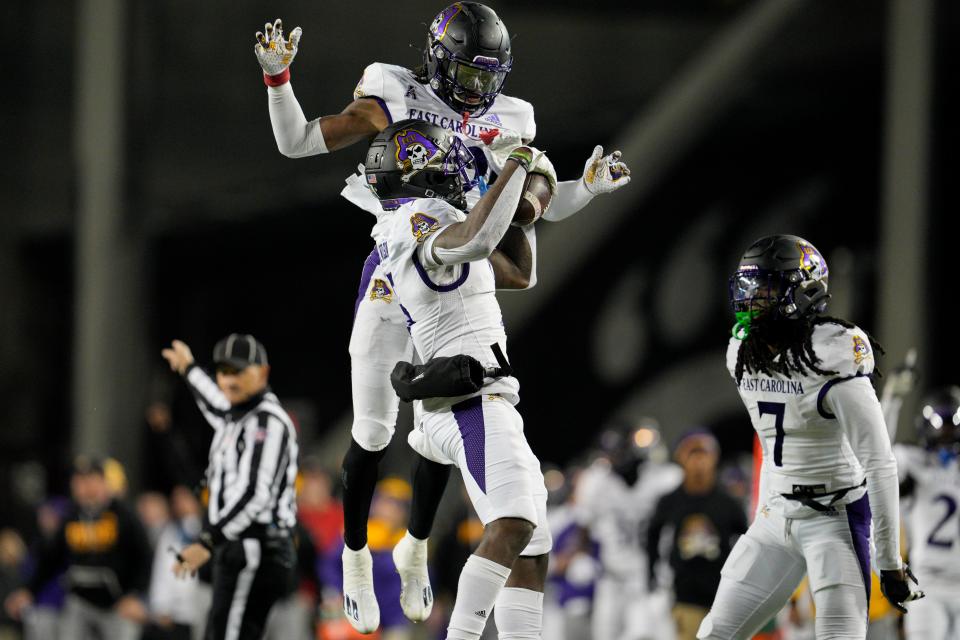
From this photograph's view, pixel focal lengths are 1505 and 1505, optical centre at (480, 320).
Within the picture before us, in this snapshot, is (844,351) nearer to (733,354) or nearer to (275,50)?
(733,354)

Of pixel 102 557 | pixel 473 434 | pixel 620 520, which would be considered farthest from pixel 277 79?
pixel 620 520

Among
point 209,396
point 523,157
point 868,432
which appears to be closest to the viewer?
point 523,157

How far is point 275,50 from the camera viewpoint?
18.0 ft

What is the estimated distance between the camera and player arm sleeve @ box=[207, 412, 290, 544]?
6.95 m

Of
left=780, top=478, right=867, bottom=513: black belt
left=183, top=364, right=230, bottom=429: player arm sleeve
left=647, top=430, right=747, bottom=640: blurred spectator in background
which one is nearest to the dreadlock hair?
left=780, top=478, right=867, bottom=513: black belt

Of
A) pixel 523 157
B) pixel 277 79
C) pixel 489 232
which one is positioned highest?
pixel 277 79

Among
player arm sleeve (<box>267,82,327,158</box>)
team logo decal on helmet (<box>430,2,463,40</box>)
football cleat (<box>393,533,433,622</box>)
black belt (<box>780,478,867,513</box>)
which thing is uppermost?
team logo decal on helmet (<box>430,2,463,40</box>)

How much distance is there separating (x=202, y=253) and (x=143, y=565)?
827cm

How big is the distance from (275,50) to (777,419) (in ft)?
7.37

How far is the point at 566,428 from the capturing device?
1762 centimetres

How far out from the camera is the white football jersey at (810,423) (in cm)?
519

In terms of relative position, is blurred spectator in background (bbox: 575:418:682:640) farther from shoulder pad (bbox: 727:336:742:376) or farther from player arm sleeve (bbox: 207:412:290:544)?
shoulder pad (bbox: 727:336:742:376)

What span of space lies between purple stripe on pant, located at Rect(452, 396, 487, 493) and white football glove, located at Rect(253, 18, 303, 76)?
1.43 metres

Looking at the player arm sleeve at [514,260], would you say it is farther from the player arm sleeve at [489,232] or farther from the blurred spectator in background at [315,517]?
the blurred spectator in background at [315,517]
